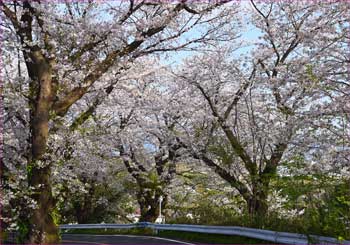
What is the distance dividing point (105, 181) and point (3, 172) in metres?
15.2

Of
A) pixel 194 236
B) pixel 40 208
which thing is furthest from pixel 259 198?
pixel 40 208

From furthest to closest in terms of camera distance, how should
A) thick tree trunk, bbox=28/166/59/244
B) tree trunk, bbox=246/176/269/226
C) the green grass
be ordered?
tree trunk, bbox=246/176/269/226
the green grass
thick tree trunk, bbox=28/166/59/244

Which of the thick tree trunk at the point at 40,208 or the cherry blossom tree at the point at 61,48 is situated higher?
the cherry blossom tree at the point at 61,48

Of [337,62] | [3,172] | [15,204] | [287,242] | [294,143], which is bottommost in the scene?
[287,242]

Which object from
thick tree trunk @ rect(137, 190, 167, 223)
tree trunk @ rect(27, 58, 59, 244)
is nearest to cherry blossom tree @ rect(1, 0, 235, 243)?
tree trunk @ rect(27, 58, 59, 244)

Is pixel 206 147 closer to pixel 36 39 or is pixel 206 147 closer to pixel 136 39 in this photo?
pixel 136 39

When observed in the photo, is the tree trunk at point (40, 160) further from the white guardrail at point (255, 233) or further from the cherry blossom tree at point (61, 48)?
the white guardrail at point (255, 233)

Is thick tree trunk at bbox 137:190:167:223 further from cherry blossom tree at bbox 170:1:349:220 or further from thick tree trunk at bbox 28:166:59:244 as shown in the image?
thick tree trunk at bbox 28:166:59:244

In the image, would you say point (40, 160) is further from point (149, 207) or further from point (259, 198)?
point (149, 207)

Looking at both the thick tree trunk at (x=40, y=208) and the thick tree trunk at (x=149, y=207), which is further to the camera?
the thick tree trunk at (x=149, y=207)

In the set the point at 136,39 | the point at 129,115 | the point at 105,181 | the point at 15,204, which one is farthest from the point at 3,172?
the point at 105,181

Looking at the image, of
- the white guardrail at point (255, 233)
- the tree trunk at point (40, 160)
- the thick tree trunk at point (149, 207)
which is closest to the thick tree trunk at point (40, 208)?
the tree trunk at point (40, 160)

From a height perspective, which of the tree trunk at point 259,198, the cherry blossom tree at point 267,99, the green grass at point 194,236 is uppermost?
the cherry blossom tree at point 267,99

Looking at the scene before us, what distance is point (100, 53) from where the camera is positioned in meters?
13.6
